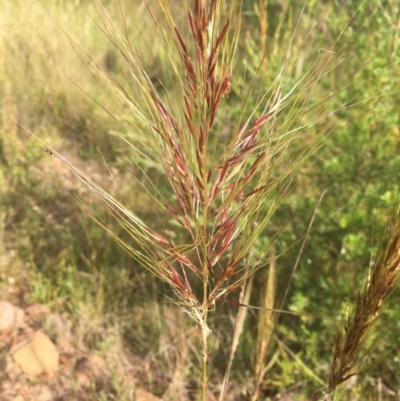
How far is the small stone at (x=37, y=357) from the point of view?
1933 millimetres

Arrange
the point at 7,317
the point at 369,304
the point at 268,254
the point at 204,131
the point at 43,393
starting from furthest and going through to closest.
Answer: the point at 268,254
the point at 7,317
the point at 43,393
the point at 369,304
the point at 204,131

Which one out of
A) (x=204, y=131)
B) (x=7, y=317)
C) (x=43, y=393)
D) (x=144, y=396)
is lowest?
(x=144, y=396)

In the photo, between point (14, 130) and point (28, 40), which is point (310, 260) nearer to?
point (14, 130)

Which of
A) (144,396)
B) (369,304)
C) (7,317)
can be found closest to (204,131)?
(369,304)

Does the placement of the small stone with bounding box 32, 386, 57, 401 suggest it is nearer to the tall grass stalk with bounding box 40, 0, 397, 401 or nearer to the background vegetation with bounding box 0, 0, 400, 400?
the background vegetation with bounding box 0, 0, 400, 400

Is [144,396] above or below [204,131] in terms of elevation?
below

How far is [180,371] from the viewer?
197 cm

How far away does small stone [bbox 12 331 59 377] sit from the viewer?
6.34ft

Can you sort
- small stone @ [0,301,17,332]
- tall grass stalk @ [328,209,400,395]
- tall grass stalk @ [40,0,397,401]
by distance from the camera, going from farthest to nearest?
1. small stone @ [0,301,17,332]
2. tall grass stalk @ [328,209,400,395]
3. tall grass stalk @ [40,0,397,401]

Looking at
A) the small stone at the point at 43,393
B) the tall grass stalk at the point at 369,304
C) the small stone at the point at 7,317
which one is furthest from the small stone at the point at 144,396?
the tall grass stalk at the point at 369,304

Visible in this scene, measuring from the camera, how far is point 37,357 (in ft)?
6.46

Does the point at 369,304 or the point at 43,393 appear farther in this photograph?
the point at 43,393

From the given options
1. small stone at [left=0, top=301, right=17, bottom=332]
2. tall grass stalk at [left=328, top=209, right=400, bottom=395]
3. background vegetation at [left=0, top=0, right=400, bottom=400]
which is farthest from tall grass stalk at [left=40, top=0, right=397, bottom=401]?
small stone at [left=0, top=301, right=17, bottom=332]

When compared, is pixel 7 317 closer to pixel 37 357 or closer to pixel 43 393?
pixel 37 357
